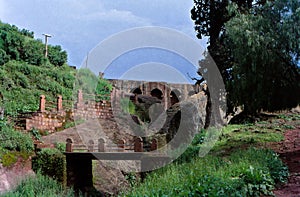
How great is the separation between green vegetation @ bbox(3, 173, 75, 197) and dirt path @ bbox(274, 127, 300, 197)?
189 inches

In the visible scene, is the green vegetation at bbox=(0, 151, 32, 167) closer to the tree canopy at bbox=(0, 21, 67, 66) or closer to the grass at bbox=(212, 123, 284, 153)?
the grass at bbox=(212, 123, 284, 153)

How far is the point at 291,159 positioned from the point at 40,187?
663cm

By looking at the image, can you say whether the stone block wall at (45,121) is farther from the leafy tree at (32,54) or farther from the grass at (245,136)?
the grass at (245,136)

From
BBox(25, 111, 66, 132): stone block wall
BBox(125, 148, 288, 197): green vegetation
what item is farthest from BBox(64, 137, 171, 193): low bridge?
BBox(125, 148, 288, 197): green vegetation

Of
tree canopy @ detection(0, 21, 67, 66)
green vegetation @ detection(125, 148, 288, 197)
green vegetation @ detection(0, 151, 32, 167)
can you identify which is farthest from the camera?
tree canopy @ detection(0, 21, 67, 66)

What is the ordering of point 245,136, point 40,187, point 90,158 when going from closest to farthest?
point 40,187
point 90,158
point 245,136

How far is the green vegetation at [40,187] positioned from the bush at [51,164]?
533 mm

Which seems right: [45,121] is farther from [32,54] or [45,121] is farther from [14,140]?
[32,54]

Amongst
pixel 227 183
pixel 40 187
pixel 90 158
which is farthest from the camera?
pixel 90 158

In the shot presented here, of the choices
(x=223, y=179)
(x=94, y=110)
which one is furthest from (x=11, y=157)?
(x=94, y=110)

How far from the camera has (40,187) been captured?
29.5 ft

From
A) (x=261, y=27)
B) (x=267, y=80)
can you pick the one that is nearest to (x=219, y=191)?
(x=267, y=80)

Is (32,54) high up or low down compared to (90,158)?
up

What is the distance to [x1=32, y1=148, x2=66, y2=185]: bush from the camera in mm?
10570
